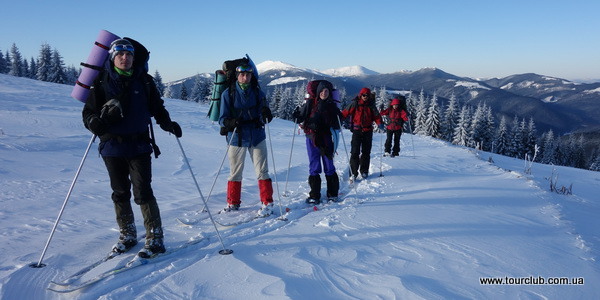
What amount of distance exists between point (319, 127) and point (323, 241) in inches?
104

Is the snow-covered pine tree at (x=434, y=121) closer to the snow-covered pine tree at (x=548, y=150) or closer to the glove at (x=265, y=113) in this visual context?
the snow-covered pine tree at (x=548, y=150)

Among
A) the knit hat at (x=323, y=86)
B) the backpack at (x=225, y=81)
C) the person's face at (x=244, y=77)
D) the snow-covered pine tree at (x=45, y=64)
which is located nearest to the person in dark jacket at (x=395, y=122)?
the knit hat at (x=323, y=86)

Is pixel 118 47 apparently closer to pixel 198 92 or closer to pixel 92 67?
pixel 92 67

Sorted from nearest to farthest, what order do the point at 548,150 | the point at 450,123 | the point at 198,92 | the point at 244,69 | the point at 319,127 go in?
the point at 244,69
the point at 319,127
the point at 450,123
the point at 198,92
the point at 548,150

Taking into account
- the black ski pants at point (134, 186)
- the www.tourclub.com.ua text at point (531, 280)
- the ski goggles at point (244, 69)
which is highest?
the ski goggles at point (244, 69)

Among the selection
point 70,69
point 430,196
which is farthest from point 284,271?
point 70,69

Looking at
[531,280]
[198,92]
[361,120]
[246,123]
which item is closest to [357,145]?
[361,120]

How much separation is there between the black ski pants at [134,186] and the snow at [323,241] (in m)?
0.43

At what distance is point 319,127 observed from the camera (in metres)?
6.05

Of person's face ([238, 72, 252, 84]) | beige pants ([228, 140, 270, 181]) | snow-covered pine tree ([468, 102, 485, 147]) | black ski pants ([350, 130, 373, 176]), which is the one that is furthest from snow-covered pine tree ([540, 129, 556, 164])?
person's face ([238, 72, 252, 84])

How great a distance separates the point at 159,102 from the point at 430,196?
17.2 ft

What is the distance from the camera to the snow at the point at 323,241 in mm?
2863

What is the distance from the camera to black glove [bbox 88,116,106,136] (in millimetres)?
3156

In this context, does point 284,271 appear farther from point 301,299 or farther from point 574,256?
point 574,256
